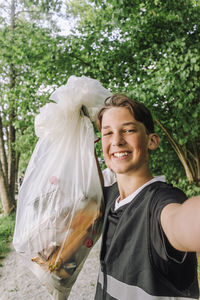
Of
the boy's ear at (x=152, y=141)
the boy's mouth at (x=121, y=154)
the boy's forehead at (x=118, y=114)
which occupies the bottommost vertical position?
the boy's mouth at (x=121, y=154)

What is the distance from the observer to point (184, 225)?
0.64m

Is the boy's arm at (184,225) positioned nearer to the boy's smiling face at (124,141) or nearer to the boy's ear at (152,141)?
the boy's smiling face at (124,141)

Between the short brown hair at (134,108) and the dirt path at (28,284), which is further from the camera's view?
the dirt path at (28,284)

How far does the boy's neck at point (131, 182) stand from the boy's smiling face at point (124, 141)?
0.11ft

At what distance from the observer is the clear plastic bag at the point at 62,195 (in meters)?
1.09

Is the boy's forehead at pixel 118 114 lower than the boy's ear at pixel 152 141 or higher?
higher

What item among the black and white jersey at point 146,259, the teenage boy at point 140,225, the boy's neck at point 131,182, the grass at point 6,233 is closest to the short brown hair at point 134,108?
the teenage boy at point 140,225

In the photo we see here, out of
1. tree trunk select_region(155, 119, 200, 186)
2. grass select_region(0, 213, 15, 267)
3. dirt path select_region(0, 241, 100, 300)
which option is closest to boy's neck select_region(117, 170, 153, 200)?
dirt path select_region(0, 241, 100, 300)

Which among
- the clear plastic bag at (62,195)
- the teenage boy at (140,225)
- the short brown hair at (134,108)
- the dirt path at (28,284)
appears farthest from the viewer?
the dirt path at (28,284)

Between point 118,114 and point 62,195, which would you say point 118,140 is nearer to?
point 118,114

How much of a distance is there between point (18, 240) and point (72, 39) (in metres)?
3.43

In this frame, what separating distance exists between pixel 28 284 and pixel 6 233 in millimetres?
2894

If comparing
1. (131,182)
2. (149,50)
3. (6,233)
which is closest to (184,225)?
(131,182)

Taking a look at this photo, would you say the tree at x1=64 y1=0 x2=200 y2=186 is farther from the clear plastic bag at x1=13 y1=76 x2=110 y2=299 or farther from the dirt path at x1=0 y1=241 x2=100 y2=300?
the dirt path at x1=0 y1=241 x2=100 y2=300
